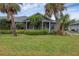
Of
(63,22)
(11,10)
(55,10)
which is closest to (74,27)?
(63,22)

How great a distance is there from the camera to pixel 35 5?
4.46 meters

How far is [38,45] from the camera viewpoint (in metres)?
4.43

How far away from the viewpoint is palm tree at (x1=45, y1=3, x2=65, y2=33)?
443cm

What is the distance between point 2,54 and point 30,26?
0.48 meters

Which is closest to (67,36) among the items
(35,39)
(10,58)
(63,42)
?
(63,42)

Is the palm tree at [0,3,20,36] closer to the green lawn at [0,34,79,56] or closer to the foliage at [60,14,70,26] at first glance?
the green lawn at [0,34,79,56]

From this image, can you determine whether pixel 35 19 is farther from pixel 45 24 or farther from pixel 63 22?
pixel 63 22

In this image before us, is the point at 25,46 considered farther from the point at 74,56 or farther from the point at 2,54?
the point at 74,56

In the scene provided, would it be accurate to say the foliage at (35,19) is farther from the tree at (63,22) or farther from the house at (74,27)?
the house at (74,27)

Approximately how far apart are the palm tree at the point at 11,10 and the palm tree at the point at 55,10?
1.19ft

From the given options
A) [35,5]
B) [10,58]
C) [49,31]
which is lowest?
[10,58]

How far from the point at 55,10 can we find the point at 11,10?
535 mm

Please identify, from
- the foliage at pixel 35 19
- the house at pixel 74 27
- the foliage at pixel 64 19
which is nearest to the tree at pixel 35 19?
the foliage at pixel 35 19

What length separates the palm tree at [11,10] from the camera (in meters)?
4.43
